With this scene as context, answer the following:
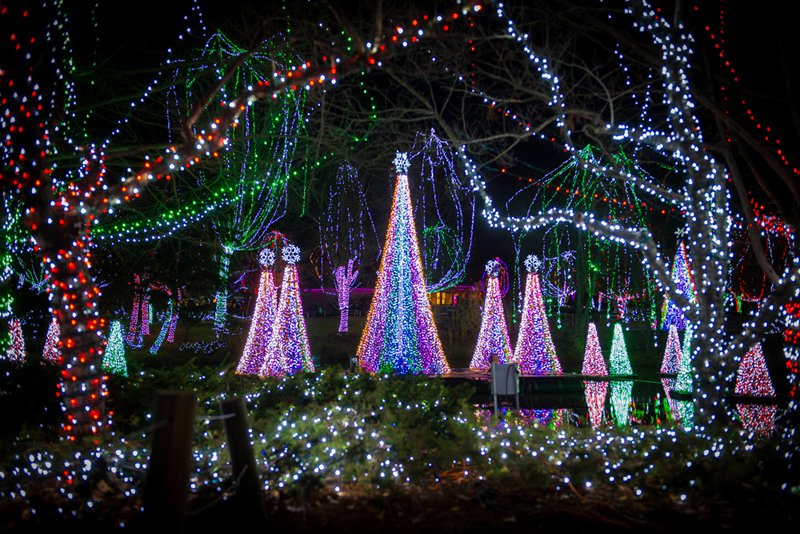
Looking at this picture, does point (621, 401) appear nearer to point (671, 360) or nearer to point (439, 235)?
point (671, 360)

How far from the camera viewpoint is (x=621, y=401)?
625 inches

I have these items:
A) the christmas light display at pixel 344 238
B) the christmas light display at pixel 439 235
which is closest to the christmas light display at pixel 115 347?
the christmas light display at pixel 344 238

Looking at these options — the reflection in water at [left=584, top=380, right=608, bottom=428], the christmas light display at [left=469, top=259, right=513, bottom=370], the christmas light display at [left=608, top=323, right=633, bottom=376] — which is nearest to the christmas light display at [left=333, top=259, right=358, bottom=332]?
the christmas light display at [left=469, top=259, right=513, bottom=370]

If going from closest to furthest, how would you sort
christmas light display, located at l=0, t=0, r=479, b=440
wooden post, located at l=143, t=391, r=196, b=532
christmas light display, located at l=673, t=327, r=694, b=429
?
wooden post, located at l=143, t=391, r=196, b=532, christmas light display, located at l=0, t=0, r=479, b=440, christmas light display, located at l=673, t=327, r=694, b=429

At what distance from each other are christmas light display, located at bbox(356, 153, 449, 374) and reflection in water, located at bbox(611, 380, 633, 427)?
4241 mm

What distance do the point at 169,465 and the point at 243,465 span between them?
0.98 m

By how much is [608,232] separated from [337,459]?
19.4 ft

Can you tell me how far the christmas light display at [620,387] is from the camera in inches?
527

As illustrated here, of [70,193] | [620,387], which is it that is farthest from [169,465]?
[620,387]

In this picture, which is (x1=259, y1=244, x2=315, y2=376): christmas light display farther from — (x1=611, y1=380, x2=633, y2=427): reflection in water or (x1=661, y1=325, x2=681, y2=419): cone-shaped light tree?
(x1=661, y1=325, x2=681, y2=419): cone-shaped light tree

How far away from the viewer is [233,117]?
687 centimetres

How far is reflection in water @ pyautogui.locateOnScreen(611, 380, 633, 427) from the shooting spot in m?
12.7

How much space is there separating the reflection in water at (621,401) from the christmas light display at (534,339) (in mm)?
1957

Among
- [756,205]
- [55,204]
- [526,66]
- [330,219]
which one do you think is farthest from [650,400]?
[330,219]
